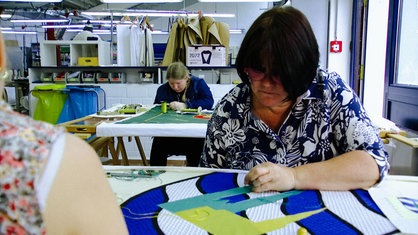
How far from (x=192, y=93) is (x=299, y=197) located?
2917mm

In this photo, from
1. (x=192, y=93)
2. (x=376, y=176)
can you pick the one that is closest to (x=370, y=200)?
(x=376, y=176)

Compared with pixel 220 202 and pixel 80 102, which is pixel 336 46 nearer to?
pixel 80 102

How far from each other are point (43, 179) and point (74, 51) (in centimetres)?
535

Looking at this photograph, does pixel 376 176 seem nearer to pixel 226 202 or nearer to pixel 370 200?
pixel 370 200

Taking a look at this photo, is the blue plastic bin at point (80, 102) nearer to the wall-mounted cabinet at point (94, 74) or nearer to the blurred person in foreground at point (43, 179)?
the wall-mounted cabinet at point (94, 74)

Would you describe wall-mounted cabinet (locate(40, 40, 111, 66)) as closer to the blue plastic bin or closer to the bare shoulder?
the blue plastic bin

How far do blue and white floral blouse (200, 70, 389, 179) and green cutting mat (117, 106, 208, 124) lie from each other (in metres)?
1.39

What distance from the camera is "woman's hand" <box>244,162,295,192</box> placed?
3.43 ft

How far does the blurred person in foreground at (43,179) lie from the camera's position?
13.9 inches

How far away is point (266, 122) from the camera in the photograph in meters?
1.29

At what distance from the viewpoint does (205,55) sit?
15.4ft

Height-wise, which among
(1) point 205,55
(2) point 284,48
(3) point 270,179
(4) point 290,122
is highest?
(1) point 205,55

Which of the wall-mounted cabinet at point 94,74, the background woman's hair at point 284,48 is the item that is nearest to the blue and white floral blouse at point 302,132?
the background woman's hair at point 284,48

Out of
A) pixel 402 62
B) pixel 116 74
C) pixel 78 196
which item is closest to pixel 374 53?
pixel 402 62
